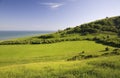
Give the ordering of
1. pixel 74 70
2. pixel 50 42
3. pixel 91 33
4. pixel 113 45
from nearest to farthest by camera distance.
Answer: pixel 74 70, pixel 113 45, pixel 50 42, pixel 91 33

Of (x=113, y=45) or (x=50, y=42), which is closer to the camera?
(x=113, y=45)

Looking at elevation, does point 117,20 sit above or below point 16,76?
above

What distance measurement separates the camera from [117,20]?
316 ft

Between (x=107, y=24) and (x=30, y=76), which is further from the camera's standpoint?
(x=107, y=24)

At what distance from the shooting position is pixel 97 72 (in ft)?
55.3

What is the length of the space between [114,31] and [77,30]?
602 inches

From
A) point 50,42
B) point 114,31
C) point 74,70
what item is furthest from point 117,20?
point 74,70

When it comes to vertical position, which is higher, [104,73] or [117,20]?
[117,20]

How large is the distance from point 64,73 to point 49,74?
4.20 ft

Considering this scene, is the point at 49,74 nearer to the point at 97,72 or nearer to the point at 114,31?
the point at 97,72

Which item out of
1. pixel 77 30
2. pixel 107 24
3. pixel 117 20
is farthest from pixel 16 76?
pixel 117 20

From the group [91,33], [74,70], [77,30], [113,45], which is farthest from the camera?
[77,30]

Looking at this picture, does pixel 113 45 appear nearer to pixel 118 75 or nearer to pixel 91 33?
pixel 91 33

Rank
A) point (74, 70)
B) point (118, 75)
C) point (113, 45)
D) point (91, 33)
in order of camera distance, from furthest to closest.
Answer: point (91, 33) → point (113, 45) → point (74, 70) → point (118, 75)
